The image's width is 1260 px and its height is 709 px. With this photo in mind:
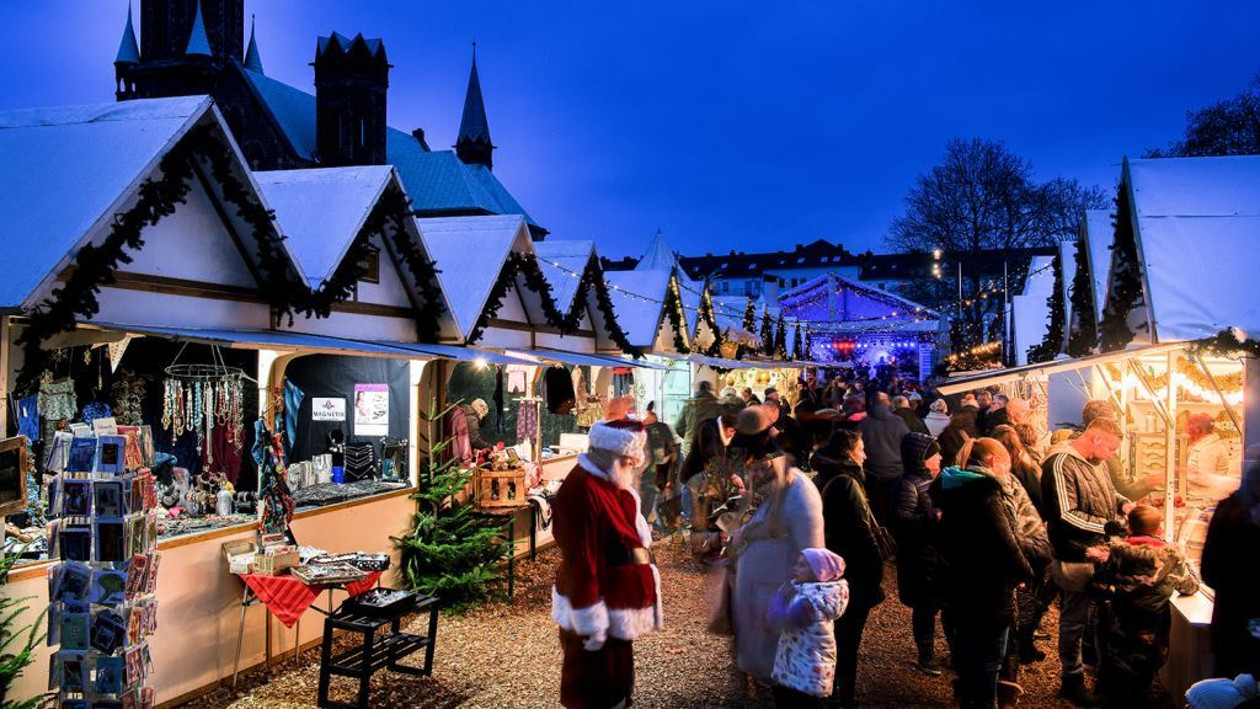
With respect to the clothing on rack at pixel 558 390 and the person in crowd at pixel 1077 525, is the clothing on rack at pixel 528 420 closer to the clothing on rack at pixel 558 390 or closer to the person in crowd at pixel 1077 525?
the clothing on rack at pixel 558 390

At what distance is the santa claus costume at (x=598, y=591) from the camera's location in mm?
4145

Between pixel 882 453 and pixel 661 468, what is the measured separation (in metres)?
2.60

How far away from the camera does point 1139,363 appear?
9.02 metres

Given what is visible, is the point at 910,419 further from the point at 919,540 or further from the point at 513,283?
the point at 919,540

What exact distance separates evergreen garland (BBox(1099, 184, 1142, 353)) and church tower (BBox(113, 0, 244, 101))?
3526 centimetres

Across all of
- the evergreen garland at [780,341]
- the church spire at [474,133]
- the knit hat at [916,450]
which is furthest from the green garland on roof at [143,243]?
the church spire at [474,133]

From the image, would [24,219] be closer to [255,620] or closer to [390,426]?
[255,620]

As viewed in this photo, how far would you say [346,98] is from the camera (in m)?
40.3

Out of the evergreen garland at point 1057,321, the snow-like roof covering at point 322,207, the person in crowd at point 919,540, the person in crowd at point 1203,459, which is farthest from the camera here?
the evergreen garland at point 1057,321

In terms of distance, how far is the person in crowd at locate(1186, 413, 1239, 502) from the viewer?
6.74 m

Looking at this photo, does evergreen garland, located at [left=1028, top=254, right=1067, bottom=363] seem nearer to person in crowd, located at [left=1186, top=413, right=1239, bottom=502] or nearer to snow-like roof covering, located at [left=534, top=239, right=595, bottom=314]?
person in crowd, located at [left=1186, top=413, right=1239, bottom=502]

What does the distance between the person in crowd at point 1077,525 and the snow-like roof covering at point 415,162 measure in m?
38.4

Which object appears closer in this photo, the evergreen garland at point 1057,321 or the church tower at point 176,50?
the evergreen garland at point 1057,321

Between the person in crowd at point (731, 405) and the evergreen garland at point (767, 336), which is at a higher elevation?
the evergreen garland at point (767, 336)
